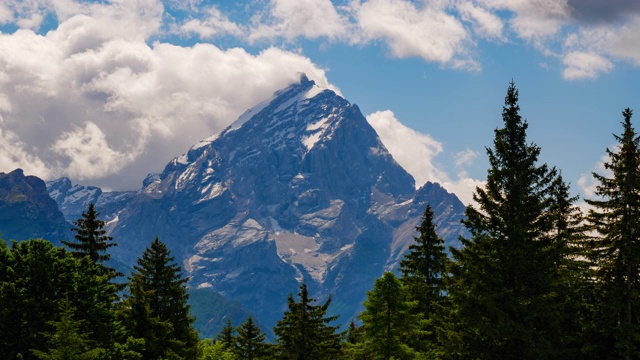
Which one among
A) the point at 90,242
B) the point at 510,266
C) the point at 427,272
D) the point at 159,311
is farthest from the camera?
the point at 427,272

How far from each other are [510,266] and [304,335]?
1915 centimetres

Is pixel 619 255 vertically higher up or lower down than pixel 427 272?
lower down

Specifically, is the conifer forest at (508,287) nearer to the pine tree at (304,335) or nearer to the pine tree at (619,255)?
the pine tree at (619,255)

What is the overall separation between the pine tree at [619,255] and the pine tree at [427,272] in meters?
16.2

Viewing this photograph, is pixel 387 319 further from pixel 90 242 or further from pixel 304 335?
pixel 90 242

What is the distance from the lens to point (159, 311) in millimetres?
44344

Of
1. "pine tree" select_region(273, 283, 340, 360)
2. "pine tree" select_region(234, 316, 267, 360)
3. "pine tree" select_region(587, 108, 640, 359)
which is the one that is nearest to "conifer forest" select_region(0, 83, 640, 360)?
"pine tree" select_region(587, 108, 640, 359)

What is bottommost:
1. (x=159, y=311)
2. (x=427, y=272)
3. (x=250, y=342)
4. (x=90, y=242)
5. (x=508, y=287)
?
(x=508, y=287)

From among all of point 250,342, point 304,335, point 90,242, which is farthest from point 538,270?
point 250,342

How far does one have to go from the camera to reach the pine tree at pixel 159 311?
40.8 metres

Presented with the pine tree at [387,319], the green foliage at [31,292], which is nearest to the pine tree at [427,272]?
the pine tree at [387,319]

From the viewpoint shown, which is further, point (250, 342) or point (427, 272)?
point (250, 342)

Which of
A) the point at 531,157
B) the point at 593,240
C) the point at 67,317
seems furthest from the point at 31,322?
the point at 593,240

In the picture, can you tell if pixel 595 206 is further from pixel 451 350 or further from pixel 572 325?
pixel 451 350
